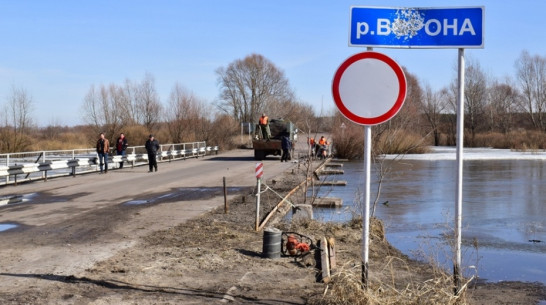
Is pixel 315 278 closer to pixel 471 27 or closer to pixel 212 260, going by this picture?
pixel 212 260

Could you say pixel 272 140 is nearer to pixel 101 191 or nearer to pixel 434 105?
pixel 101 191

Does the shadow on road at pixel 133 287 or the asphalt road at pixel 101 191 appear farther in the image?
the asphalt road at pixel 101 191

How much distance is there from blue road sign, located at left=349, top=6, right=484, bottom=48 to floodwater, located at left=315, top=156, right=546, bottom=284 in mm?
2264

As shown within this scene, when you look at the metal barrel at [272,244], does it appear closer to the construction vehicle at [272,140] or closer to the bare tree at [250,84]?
the construction vehicle at [272,140]

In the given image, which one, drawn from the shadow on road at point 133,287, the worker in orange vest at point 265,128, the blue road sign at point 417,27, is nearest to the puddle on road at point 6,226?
the shadow on road at point 133,287

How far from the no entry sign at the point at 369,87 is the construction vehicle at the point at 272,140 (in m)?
32.8

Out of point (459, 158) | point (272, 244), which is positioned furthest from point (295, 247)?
point (459, 158)

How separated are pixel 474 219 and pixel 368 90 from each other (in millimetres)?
10511

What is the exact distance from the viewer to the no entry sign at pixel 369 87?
16.6 ft

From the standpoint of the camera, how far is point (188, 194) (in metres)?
17.8

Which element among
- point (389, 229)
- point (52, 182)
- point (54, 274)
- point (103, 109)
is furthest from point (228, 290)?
point (103, 109)

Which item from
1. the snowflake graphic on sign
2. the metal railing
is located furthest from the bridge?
the snowflake graphic on sign

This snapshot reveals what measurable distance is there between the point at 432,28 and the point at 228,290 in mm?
3446

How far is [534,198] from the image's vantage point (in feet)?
62.6
